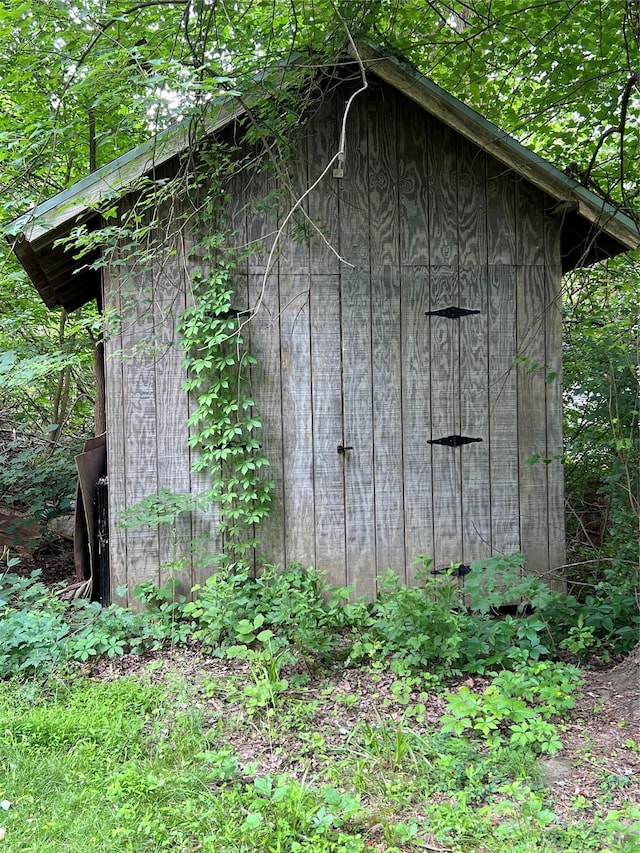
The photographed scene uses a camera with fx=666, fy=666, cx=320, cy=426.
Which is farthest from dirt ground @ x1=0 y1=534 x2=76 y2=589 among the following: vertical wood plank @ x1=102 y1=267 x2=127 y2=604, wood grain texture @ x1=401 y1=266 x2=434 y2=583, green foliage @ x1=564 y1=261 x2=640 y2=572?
green foliage @ x1=564 y1=261 x2=640 y2=572

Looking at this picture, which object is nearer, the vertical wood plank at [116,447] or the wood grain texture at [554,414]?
the vertical wood plank at [116,447]

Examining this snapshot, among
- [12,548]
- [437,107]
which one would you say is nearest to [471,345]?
[437,107]

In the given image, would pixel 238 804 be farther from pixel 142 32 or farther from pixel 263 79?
pixel 142 32

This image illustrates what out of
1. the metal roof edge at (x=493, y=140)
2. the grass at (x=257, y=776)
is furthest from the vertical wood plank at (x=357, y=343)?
the grass at (x=257, y=776)

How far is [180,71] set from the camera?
3.40 m

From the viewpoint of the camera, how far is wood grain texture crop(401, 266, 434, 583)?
16.4ft

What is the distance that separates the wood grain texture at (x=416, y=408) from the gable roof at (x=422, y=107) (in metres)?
1.00

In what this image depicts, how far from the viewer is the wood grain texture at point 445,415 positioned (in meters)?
5.01

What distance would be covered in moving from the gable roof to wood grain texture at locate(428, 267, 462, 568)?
0.91 meters

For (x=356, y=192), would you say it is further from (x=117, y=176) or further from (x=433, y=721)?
(x=433, y=721)

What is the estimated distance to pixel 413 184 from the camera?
498 centimetres

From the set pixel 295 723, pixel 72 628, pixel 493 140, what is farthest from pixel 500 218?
pixel 72 628

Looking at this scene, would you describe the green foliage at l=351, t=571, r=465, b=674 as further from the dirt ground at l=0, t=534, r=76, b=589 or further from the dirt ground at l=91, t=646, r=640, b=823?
the dirt ground at l=0, t=534, r=76, b=589

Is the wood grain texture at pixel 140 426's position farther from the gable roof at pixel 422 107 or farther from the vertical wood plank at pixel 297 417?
the vertical wood plank at pixel 297 417
